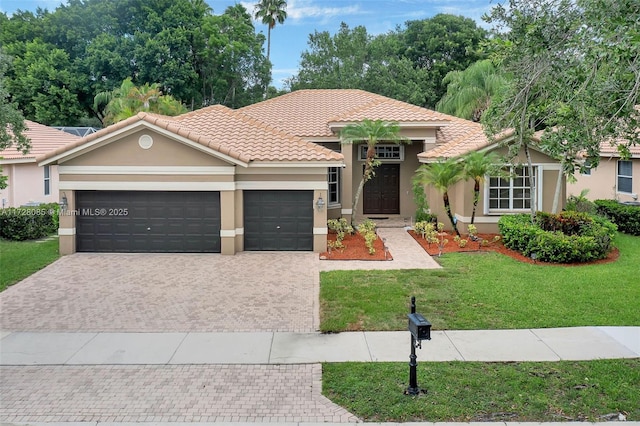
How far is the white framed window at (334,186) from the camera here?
20.8 metres

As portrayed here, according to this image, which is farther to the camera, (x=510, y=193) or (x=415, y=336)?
(x=510, y=193)

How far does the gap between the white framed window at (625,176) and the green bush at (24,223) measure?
24.1 metres

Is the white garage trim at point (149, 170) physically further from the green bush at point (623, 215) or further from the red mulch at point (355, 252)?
the green bush at point (623, 215)

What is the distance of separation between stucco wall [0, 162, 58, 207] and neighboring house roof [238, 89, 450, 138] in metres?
9.49

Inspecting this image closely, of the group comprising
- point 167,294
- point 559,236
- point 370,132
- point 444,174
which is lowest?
point 167,294

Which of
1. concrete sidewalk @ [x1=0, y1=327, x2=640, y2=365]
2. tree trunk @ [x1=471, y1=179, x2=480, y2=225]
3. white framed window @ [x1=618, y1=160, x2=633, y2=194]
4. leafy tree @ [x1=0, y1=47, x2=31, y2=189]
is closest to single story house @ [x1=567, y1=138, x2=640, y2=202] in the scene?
white framed window @ [x1=618, y1=160, x2=633, y2=194]

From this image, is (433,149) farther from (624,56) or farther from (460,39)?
(460,39)

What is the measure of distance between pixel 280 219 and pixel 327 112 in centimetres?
853

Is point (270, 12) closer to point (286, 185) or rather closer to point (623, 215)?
point (286, 185)

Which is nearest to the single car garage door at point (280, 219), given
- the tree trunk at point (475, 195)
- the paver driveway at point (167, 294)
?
the paver driveway at point (167, 294)

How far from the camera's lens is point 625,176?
22.4 metres

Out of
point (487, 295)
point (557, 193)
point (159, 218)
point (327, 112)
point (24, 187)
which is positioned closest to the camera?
point (487, 295)

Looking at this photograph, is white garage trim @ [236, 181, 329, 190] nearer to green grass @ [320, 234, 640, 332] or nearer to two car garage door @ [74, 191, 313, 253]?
two car garage door @ [74, 191, 313, 253]

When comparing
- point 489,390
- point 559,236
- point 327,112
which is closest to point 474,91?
point 327,112
